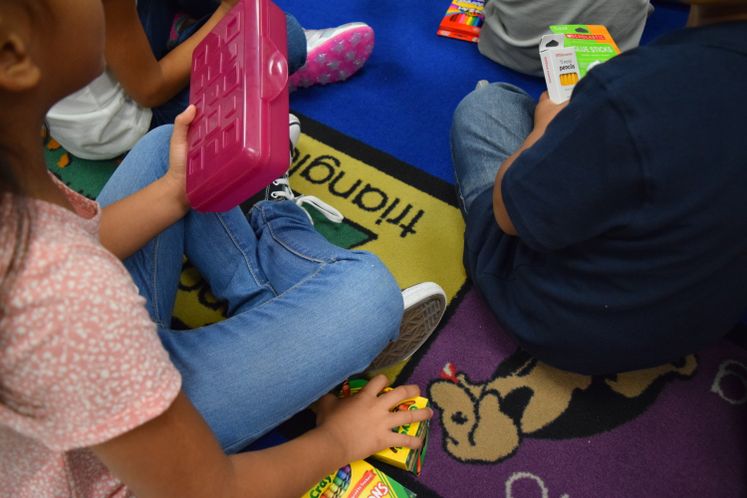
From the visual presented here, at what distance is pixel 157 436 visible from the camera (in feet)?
1.40

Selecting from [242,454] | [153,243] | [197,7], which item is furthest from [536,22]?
[242,454]

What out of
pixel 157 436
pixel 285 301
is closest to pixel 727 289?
pixel 285 301

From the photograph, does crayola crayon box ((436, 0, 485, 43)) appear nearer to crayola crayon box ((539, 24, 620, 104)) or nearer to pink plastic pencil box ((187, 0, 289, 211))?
crayola crayon box ((539, 24, 620, 104))

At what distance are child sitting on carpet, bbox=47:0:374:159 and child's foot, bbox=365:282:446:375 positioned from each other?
21.5 inches

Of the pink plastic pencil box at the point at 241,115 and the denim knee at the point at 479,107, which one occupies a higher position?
the pink plastic pencil box at the point at 241,115

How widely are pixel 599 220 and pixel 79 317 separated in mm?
475

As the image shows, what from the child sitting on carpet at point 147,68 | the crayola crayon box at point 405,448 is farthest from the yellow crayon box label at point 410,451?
the child sitting on carpet at point 147,68

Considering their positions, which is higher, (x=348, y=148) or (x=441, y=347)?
(x=348, y=148)

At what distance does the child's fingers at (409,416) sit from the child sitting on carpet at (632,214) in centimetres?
17

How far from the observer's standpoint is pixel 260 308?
74cm

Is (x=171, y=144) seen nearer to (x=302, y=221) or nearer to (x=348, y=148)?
(x=302, y=221)

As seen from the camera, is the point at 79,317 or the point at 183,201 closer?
the point at 79,317

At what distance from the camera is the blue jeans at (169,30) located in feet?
3.34

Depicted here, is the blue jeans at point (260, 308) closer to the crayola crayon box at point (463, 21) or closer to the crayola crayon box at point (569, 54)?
the crayola crayon box at point (569, 54)
